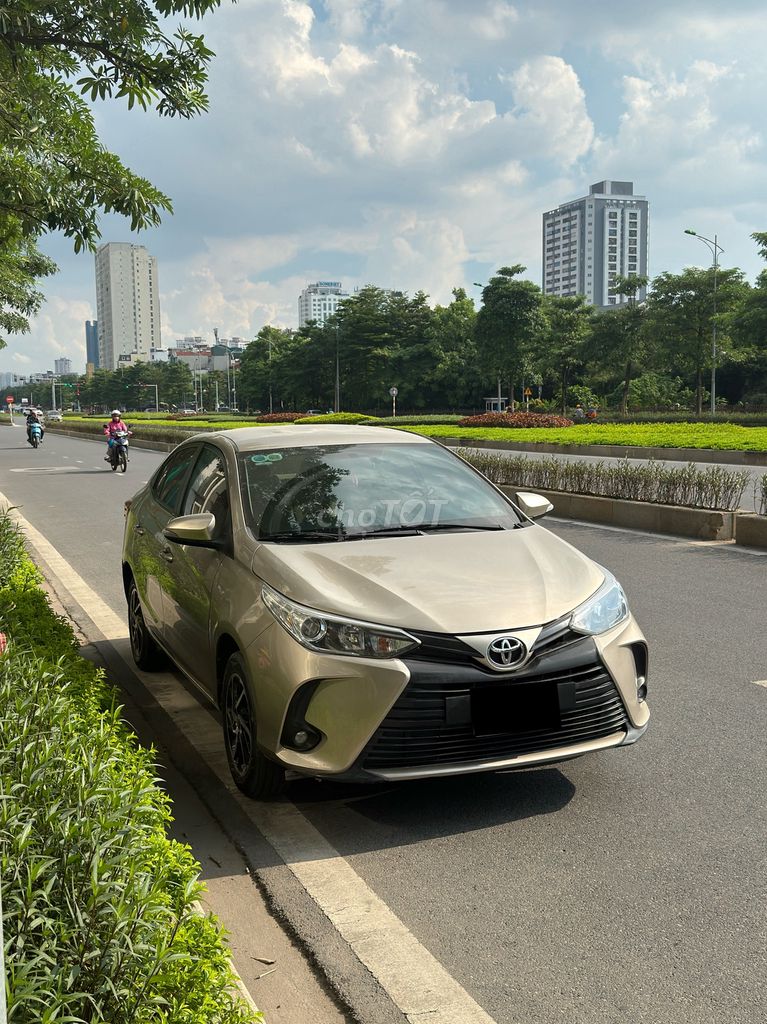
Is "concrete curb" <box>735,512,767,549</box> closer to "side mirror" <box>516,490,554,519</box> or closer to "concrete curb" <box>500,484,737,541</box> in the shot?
"concrete curb" <box>500,484,737,541</box>

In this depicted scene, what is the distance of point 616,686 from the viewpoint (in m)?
3.75

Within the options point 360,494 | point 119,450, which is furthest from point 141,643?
point 119,450

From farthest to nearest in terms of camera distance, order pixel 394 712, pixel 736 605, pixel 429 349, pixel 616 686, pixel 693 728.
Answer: pixel 429 349
pixel 736 605
pixel 693 728
pixel 616 686
pixel 394 712

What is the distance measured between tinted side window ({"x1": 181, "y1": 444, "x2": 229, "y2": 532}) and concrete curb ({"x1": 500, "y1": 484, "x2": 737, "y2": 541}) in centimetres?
582

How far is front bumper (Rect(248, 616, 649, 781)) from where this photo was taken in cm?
343

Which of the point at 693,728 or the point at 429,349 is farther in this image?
the point at 429,349

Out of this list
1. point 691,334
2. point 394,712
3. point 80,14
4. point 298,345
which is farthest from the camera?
point 298,345

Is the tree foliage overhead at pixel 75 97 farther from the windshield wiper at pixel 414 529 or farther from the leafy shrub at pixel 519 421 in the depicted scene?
the leafy shrub at pixel 519 421

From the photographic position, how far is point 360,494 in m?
4.66

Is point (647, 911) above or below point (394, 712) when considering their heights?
below

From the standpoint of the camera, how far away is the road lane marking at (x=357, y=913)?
2604 mm

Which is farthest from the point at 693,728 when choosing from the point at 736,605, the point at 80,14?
the point at 80,14

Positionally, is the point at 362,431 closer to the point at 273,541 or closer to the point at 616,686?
the point at 273,541

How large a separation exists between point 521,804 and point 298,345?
9441 centimetres
